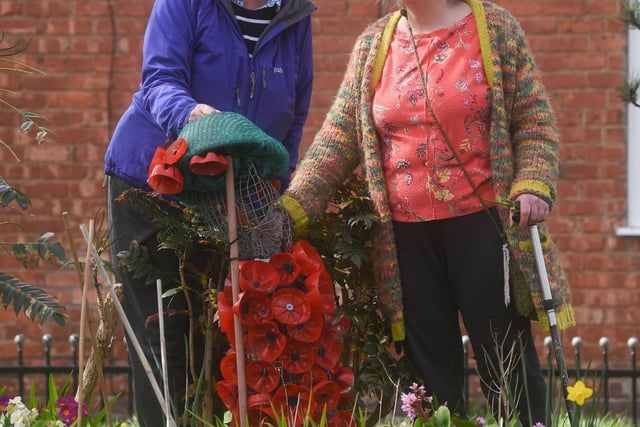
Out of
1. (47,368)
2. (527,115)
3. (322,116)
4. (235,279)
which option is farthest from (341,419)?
Answer: (322,116)

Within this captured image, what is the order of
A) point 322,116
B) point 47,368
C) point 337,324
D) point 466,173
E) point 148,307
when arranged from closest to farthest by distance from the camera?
point 466,173
point 337,324
point 148,307
point 47,368
point 322,116

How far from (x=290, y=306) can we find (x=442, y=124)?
2.32 ft

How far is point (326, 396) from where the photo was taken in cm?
319

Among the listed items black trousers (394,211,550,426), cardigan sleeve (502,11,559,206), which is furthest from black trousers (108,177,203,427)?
cardigan sleeve (502,11,559,206)

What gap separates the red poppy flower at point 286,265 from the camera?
311 cm

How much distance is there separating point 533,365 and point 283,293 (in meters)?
0.83

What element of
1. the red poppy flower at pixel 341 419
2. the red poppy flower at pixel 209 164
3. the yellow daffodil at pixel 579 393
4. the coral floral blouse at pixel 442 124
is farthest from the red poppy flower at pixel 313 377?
the yellow daffodil at pixel 579 393

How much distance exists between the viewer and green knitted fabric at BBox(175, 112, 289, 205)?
2869 millimetres

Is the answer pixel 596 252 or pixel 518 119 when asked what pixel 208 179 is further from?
pixel 596 252

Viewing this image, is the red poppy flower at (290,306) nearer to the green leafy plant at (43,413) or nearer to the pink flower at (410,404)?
Answer: the pink flower at (410,404)

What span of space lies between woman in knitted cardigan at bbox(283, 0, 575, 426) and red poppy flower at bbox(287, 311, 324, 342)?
31 centimetres

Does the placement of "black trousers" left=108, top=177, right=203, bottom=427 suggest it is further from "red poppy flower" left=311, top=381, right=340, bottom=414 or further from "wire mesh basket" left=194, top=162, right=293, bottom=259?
"red poppy flower" left=311, top=381, right=340, bottom=414

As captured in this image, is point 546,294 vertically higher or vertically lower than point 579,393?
higher

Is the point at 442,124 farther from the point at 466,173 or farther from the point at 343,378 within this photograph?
the point at 343,378
